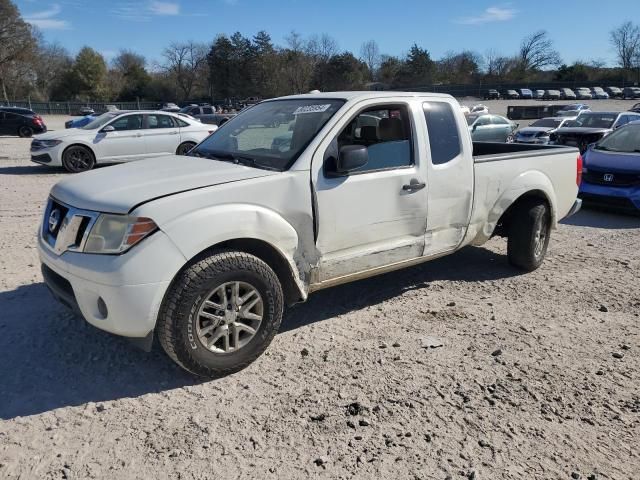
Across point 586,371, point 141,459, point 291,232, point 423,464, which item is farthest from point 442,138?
point 141,459

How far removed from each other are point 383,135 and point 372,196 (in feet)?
2.19

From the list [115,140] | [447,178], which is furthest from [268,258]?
[115,140]

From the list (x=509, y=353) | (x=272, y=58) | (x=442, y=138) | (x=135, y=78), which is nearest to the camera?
(x=509, y=353)

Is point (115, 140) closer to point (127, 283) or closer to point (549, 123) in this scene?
point (127, 283)

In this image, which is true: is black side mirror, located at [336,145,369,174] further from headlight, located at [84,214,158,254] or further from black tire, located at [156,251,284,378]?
headlight, located at [84,214,158,254]

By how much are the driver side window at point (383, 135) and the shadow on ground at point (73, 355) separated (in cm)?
136

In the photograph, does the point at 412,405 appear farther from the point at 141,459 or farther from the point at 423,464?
the point at 141,459

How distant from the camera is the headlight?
10.1 feet

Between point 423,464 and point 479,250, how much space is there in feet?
14.4

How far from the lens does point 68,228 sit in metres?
3.35

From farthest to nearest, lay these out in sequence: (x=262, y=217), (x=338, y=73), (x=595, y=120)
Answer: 1. (x=338, y=73)
2. (x=595, y=120)
3. (x=262, y=217)

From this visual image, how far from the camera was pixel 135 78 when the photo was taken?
283 feet

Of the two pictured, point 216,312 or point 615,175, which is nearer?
point 216,312

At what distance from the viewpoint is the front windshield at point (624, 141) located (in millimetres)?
9398
